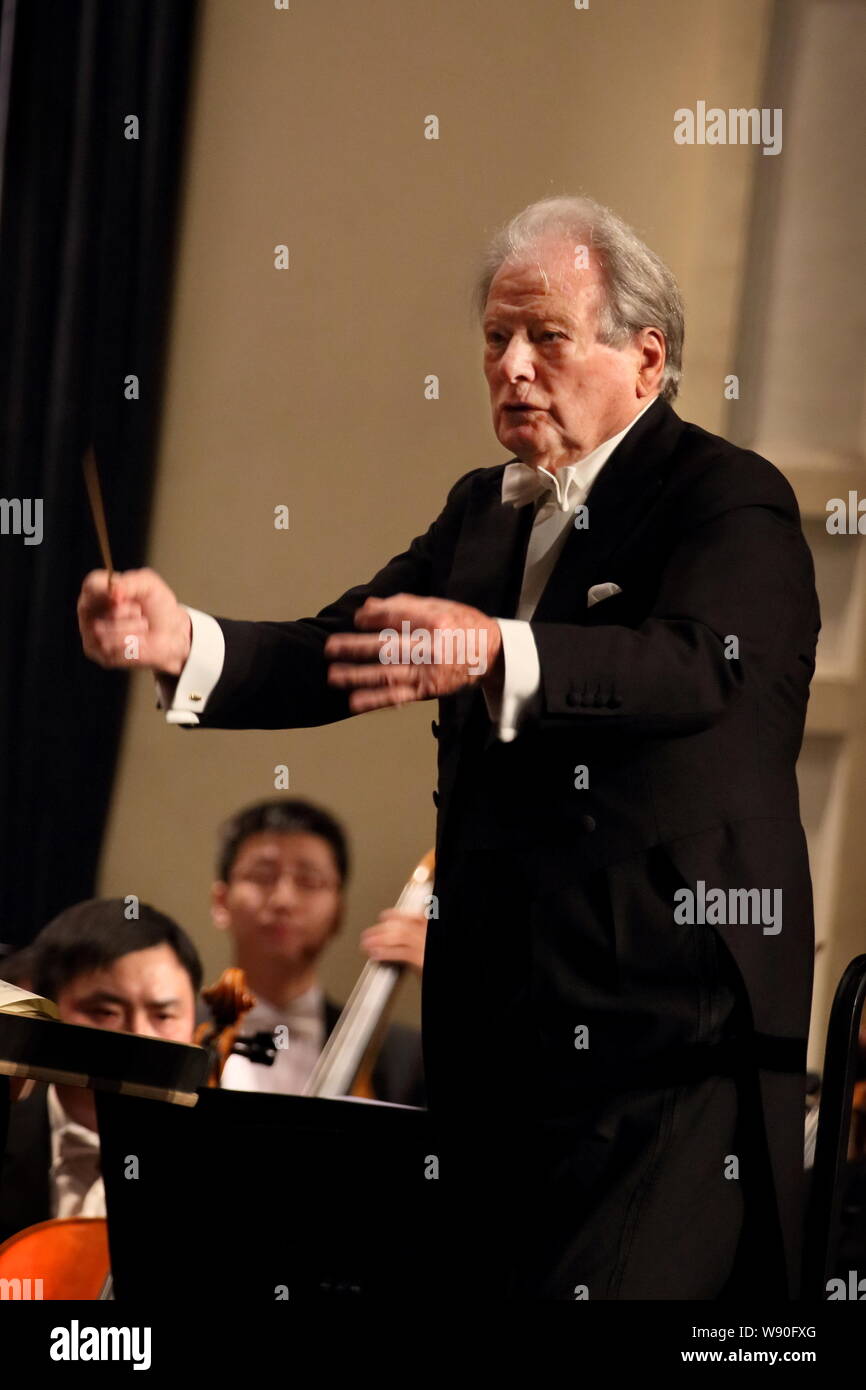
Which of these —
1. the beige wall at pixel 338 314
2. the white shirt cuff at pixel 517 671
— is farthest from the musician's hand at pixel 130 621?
the beige wall at pixel 338 314

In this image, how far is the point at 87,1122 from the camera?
90.0 inches

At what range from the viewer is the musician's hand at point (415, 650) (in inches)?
50.0

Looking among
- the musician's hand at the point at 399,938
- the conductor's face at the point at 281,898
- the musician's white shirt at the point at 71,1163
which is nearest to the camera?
the musician's white shirt at the point at 71,1163

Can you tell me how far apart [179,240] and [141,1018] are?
66.1 inches

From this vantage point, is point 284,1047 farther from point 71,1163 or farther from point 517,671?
point 517,671

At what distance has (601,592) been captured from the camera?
154cm

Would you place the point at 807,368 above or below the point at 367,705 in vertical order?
above

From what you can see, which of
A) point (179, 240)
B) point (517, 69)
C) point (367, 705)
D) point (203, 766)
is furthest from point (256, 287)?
point (367, 705)

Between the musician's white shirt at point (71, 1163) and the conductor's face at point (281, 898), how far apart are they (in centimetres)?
58

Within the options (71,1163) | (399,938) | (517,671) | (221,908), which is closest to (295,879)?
(221,908)

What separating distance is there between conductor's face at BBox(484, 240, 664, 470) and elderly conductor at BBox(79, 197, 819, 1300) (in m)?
0.02

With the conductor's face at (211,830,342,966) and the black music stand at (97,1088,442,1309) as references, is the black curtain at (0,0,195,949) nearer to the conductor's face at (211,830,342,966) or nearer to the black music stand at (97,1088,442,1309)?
the conductor's face at (211,830,342,966)

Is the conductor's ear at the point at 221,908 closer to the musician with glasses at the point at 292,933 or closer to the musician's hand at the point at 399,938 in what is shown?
the musician with glasses at the point at 292,933
